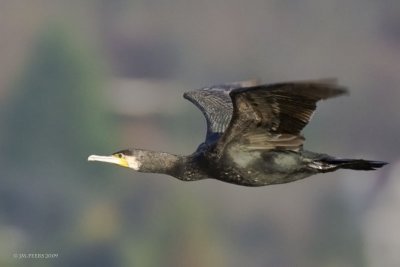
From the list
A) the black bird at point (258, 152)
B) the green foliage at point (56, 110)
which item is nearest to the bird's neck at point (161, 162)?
the black bird at point (258, 152)

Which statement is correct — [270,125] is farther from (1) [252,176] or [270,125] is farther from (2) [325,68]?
(2) [325,68]

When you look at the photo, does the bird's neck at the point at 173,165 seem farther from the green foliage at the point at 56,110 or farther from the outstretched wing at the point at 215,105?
the green foliage at the point at 56,110

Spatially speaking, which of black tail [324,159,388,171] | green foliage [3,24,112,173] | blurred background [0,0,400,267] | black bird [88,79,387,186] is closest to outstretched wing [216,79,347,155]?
black bird [88,79,387,186]

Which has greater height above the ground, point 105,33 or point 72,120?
point 105,33

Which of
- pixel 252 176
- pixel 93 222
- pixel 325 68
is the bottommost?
pixel 93 222

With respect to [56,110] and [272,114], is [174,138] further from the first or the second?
[272,114]

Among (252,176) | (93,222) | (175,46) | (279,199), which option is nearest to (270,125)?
(252,176)
